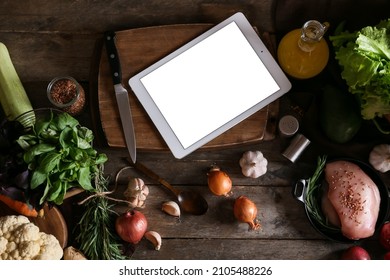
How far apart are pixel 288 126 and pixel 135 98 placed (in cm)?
35

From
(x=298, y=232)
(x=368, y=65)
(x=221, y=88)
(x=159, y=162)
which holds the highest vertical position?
(x=368, y=65)

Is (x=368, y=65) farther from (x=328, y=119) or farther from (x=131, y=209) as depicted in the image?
(x=131, y=209)

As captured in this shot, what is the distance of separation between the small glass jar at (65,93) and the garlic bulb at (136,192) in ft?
0.70

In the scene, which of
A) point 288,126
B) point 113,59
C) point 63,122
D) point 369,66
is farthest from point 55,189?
point 369,66

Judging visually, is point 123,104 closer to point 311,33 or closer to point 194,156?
point 194,156

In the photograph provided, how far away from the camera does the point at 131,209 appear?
1.17m

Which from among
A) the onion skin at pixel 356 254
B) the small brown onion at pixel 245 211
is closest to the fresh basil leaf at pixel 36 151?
the small brown onion at pixel 245 211

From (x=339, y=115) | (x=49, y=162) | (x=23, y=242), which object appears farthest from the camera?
(x=339, y=115)

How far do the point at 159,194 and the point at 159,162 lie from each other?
0.07 meters

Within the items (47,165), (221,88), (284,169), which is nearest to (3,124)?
(47,165)

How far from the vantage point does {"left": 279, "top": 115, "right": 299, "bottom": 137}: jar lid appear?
1178 mm

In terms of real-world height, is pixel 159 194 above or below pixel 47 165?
below

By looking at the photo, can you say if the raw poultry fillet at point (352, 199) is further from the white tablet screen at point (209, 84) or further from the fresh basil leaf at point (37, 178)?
the fresh basil leaf at point (37, 178)

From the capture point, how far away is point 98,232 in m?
1.14
